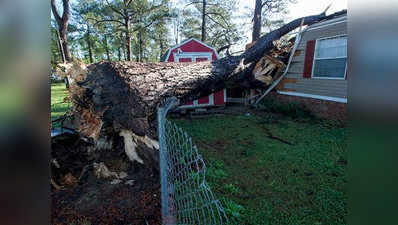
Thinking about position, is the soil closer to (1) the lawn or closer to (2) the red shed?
(1) the lawn

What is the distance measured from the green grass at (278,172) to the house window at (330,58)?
5.10 ft

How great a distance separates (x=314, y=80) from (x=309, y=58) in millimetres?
734

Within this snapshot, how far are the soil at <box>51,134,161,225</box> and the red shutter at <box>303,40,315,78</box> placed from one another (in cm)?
578

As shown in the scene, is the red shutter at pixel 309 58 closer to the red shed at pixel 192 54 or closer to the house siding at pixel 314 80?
the house siding at pixel 314 80

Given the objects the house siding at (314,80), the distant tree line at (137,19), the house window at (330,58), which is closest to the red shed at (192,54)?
the distant tree line at (137,19)

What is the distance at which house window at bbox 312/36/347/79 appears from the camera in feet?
17.0

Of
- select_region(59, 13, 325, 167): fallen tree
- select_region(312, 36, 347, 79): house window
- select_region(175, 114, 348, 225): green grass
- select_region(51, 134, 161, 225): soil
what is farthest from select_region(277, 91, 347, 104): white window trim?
select_region(51, 134, 161, 225): soil

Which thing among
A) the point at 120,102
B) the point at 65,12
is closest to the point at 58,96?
the point at 65,12

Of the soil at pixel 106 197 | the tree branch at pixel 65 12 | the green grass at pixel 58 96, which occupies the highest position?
the tree branch at pixel 65 12

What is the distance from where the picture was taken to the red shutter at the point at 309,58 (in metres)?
5.98

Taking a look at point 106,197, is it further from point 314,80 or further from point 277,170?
point 314,80
